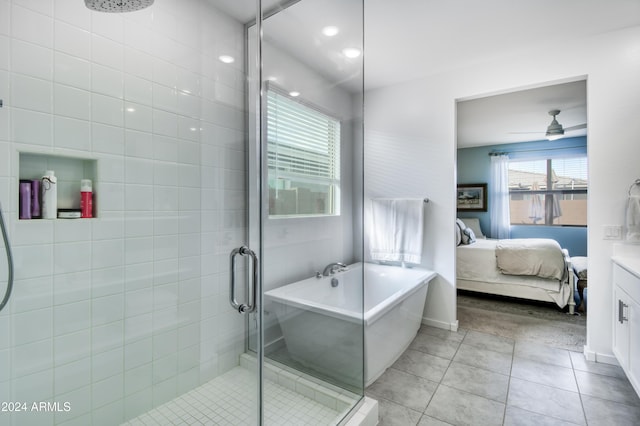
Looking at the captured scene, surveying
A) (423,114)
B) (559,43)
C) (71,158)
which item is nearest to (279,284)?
(71,158)

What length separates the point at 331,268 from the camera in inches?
76.1

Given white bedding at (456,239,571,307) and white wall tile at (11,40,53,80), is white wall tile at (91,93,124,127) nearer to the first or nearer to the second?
white wall tile at (11,40,53,80)

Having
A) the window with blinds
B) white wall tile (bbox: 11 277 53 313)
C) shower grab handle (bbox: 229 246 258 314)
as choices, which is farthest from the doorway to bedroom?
white wall tile (bbox: 11 277 53 313)

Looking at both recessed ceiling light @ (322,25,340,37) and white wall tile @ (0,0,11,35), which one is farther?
recessed ceiling light @ (322,25,340,37)

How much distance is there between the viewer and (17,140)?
3.67 feet

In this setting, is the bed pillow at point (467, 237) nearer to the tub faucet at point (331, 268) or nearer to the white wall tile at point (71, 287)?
the tub faucet at point (331, 268)

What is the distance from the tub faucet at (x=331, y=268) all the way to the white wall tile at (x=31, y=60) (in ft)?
5.12

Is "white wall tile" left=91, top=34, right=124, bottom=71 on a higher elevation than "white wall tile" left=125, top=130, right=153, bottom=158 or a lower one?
higher

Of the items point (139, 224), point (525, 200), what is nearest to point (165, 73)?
point (139, 224)

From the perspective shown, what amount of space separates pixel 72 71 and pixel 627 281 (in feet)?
10.7

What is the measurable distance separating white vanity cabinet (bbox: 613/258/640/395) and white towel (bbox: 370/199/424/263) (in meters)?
1.47

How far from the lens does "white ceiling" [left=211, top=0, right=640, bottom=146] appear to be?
186cm

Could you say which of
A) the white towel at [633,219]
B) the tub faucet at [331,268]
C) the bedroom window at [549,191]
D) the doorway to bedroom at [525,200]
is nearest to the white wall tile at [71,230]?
the tub faucet at [331,268]

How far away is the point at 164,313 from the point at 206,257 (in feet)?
1.11
